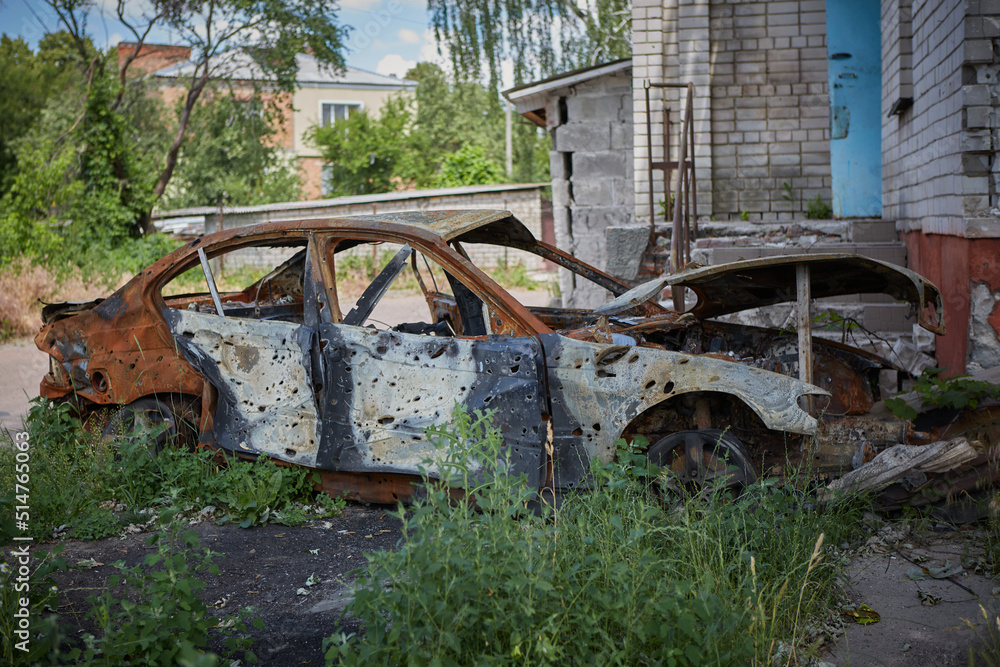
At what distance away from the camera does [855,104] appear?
985 cm

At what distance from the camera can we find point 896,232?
7.58 m

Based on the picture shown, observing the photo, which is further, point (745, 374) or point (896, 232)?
point (896, 232)

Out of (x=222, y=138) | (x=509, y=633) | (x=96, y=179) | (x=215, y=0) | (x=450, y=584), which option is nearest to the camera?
(x=450, y=584)

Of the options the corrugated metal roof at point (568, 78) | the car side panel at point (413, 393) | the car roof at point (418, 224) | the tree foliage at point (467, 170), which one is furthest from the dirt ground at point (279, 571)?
the tree foliage at point (467, 170)

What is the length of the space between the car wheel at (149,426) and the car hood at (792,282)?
9.55 feet

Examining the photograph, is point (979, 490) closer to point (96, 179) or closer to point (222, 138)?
point (96, 179)

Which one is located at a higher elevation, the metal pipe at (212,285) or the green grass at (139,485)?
the metal pipe at (212,285)

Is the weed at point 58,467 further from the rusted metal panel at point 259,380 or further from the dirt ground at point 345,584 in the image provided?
the rusted metal panel at point 259,380

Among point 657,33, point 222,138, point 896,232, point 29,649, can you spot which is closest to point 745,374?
point 29,649

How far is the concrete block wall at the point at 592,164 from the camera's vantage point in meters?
11.6

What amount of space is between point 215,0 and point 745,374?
21.6 meters

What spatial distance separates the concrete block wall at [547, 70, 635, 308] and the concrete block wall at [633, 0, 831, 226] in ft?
4.98

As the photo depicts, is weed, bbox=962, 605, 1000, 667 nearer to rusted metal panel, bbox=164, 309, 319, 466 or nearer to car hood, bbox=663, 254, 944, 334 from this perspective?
car hood, bbox=663, 254, 944, 334

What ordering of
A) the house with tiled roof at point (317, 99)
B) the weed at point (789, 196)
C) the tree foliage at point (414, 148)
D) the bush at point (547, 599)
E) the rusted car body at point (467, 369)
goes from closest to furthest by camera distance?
1. the bush at point (547, 599)
2. the rusted car body at point (467, 369)
3. the weed at point (789, 196)
4. the tree foliage at point (414, 148)
5. the house with tiled roof at point (317, 99)
